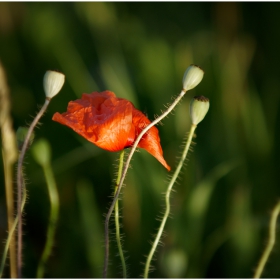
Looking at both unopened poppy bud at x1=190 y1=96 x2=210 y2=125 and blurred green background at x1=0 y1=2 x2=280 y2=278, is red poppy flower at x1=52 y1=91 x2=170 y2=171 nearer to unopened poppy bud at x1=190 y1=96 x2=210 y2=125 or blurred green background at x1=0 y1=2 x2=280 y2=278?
unopened poppy bud at x1=190 y1=96 x2=210 y2=125

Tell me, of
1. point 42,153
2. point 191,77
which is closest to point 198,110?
point 191,77

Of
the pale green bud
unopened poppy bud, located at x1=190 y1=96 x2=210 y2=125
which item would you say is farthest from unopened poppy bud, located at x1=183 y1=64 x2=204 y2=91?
Result: the pale green bud

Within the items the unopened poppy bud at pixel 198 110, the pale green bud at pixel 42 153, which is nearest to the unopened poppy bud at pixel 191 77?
the unopened poppy bud at pixel 198 110

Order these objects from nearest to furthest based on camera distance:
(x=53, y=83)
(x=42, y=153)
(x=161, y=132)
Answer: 1. (x=53, y=83)
2. (x=42, y=153)
3. (x=161, y=132)

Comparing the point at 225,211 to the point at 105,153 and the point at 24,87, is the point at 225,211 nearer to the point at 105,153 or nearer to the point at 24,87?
the point at 105,153

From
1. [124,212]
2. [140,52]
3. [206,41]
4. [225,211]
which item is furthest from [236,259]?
[206,41]

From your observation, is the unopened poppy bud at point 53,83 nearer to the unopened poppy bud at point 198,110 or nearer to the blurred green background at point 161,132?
the unopened poppy bud at point 198,110

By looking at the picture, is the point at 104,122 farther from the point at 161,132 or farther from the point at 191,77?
the point at 161,132
